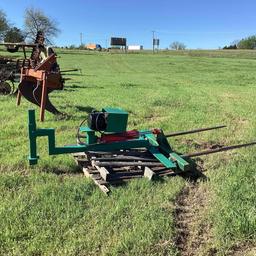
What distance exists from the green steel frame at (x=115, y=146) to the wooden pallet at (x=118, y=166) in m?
0.13

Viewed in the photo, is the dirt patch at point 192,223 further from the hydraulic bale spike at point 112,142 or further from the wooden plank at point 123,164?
the wooden plank at point 123,164

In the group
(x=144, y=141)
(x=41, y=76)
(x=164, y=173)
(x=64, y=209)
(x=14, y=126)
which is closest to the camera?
(x=64, y=209)

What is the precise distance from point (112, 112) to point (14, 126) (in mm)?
3260

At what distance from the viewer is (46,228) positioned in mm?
3680

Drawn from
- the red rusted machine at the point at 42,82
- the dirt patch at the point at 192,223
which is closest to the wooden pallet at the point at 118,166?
the dirt patch at the point at 192,223

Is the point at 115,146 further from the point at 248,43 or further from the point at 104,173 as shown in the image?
the point at 248,43

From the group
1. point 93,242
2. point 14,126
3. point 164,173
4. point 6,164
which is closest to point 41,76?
point 14,126

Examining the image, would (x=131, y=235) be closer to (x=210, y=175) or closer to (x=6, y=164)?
(x=210, y=175)

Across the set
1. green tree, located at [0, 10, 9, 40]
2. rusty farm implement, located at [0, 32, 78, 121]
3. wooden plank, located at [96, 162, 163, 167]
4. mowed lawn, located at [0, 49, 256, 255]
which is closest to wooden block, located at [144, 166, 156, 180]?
mowed lawn, located at [0, 49, 256, 255]

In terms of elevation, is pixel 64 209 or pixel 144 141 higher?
pixel 144 141

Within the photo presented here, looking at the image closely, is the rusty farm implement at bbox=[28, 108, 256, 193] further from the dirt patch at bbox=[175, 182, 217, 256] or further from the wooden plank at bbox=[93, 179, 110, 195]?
the dirt patch at bbox=[175, 182, 217, 256]

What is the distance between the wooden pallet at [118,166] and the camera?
486 centimetres

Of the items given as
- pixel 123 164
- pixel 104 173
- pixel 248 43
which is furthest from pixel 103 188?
pixel 248 43

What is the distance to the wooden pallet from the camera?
4.86 m
